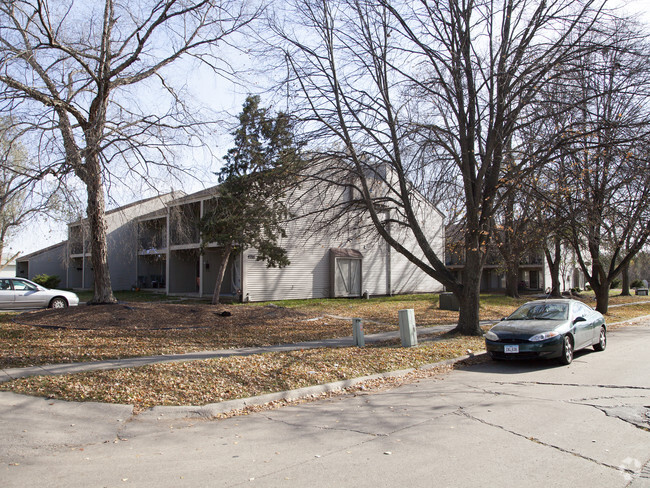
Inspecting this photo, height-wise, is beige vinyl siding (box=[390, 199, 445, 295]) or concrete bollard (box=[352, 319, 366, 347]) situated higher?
beige vinyl siding (box=[390, 199, 445, 295])

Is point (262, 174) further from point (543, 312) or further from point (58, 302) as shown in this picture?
point (58, 302)

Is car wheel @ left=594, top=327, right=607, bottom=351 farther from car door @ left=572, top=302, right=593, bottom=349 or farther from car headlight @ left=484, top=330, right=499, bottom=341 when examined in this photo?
car headlight @ left=484, top=330, right=499, bottom=341

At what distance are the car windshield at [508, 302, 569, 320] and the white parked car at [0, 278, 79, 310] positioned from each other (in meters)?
17.5

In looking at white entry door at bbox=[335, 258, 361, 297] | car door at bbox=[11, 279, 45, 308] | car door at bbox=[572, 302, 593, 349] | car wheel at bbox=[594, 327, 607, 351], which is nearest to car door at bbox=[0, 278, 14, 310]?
car door at bbox=[11, 279, 45, 308]

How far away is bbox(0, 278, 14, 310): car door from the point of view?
1861cm

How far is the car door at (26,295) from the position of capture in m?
18.9

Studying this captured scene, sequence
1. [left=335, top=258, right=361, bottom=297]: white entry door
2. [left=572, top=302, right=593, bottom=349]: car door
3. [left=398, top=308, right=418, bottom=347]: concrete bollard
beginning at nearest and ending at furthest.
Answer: [left=572, top=302, right=593, bottom=349]: car door
[left=398, top=308, right=418, bottom=347]: concrete bollard
[left=335, top=258, right=361, bottom=297]: white entry door

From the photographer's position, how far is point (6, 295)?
61.3ft

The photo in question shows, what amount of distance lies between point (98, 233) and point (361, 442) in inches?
469

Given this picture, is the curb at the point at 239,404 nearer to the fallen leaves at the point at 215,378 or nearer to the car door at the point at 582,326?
the fallen leaves at the point at 215,378

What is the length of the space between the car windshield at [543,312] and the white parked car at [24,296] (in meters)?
17.5

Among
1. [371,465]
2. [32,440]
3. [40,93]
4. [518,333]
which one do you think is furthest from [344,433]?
[40,93]

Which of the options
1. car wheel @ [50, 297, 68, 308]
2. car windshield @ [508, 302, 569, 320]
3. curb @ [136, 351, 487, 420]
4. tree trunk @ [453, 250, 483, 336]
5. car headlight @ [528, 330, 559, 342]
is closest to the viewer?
curb @ [136, 351, 487, 420]

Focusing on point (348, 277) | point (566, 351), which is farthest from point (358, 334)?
point (348, 277)
